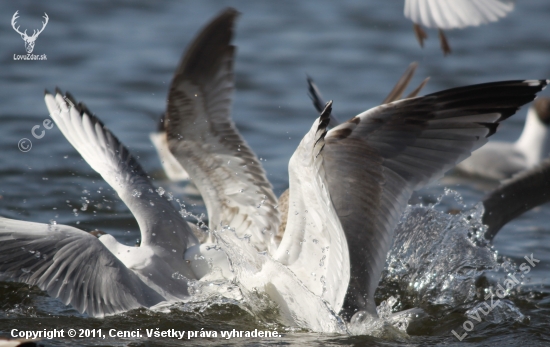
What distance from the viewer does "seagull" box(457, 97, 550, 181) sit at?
779 cm

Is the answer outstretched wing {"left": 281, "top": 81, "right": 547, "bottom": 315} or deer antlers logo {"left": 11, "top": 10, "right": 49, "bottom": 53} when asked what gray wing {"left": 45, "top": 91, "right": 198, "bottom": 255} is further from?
deer antlers logo {"left": 11, "top": 10, "right": 49, "bottom": 53}

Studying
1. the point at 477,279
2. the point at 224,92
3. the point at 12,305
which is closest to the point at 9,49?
the point at 224,92

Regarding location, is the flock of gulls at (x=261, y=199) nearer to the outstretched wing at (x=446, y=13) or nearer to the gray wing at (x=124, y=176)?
the gray wing at (x=124, y=176)

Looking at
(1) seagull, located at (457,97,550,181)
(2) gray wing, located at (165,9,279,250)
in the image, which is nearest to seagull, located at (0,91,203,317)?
(2) gray wing, located at (165,9,279,250)

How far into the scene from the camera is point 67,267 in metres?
3.89

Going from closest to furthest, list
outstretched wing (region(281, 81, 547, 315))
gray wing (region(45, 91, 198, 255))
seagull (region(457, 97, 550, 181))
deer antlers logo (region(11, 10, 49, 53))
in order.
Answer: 1. outstretched wing (region(281, 81, 547, 315))
2. gray wing (region(45, 91, 198, 255))
3. seagull (region(457, 97, 550, 181))
4. deer antlers logo (region(11, 10, 49, 53))

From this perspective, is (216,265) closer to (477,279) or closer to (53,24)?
(477,279)

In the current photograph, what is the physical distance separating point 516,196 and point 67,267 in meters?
2.83

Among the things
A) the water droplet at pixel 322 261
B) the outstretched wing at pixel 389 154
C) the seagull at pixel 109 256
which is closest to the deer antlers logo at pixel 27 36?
the seagull at pixel 109 256

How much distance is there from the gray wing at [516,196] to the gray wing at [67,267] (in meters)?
2.44

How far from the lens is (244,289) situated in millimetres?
4176

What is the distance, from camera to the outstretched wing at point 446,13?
5.39 metres

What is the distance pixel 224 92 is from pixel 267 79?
5011 millimetres

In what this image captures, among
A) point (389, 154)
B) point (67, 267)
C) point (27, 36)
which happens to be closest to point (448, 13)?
point (389, 154)
